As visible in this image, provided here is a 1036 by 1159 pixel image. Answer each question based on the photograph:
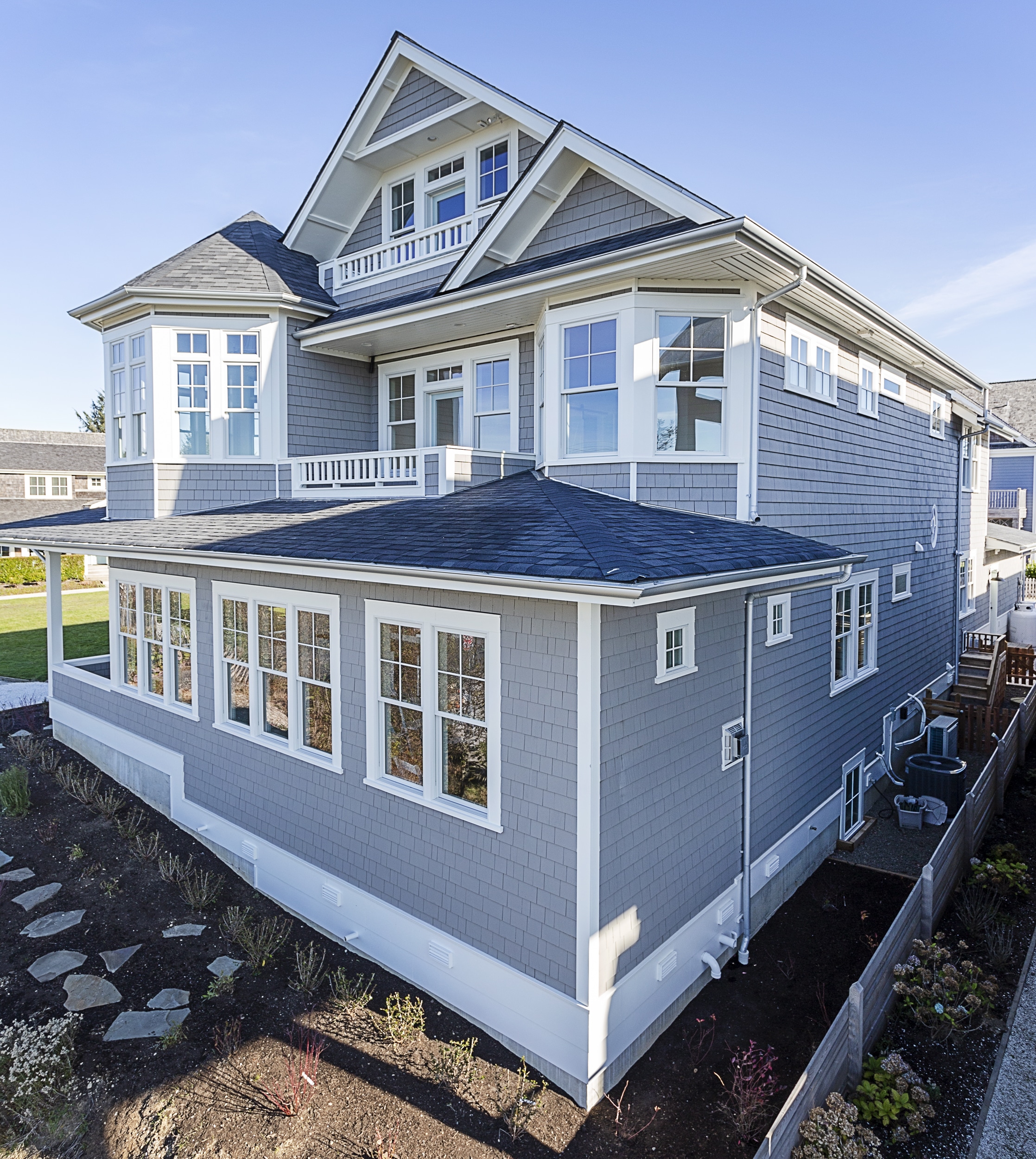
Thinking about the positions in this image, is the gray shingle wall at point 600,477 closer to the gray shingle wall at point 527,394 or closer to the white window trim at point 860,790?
the gray shingle wall at point 527,394

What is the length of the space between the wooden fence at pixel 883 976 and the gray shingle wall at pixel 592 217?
794 cm

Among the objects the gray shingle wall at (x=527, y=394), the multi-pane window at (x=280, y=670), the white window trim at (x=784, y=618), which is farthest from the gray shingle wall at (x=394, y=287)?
the white window trim at (x=784, y=618)

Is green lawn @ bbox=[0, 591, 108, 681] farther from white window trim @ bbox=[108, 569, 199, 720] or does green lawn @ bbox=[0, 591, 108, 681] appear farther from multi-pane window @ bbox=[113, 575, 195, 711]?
multi-pane window @ bbox=[113, 575, 195, 711]

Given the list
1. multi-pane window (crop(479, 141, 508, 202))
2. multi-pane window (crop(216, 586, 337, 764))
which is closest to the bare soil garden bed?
multi-pane window (crop(216, 586, 337, 764))

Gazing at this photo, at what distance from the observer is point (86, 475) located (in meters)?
41.9

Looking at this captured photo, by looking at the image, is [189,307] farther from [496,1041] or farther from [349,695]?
[496,1041]

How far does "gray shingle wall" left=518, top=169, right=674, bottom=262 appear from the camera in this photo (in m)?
9.03

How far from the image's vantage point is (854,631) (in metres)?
11.2

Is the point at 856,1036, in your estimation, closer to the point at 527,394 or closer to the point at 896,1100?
the point at 896,1100

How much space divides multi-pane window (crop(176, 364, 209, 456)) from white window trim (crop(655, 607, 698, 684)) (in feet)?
29.4

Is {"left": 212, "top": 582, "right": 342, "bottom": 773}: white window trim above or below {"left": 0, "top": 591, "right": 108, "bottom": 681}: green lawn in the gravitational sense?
above

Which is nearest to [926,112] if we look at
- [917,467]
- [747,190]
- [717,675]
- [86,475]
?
[917,467]

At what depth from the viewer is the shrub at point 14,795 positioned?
10.9 metres

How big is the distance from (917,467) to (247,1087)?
1462 cm
